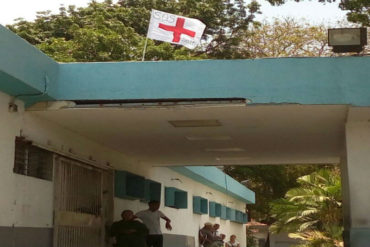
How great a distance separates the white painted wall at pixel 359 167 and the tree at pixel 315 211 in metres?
11.0

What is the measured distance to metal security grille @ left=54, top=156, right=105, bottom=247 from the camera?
9984mm

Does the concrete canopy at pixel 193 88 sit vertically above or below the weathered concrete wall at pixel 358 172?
above

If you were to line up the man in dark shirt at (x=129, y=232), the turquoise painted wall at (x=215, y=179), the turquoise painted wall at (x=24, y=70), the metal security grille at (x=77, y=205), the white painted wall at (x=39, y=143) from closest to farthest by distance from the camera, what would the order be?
the turquoise painted wall at (x=24, y=70) → the white painted wall at (x=39, y=143) → the metal security grille at (x=77, y=205) → the man in dark shirt at (x=129, y=232) → the turquoise painted wall at (x=215, y=179)

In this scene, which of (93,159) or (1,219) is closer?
(1,219)

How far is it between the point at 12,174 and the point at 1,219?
677 mm

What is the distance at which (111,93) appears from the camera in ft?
27.9

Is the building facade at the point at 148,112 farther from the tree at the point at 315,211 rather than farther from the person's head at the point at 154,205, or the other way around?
the tree at the point at 315,211

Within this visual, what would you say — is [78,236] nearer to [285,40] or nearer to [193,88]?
[193,88]

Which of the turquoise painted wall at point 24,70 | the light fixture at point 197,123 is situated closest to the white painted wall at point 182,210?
the light fixture at point 197,123

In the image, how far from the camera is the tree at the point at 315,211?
19.8 metres

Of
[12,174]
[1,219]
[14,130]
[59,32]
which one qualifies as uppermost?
[59,32]

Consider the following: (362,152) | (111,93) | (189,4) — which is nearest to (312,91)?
(362,152)

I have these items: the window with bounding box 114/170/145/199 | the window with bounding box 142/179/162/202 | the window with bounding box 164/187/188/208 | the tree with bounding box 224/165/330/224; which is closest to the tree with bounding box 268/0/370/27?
the window with bounding box 114/170/145/199

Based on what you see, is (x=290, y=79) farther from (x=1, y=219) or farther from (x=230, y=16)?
(x=230, y=16)
